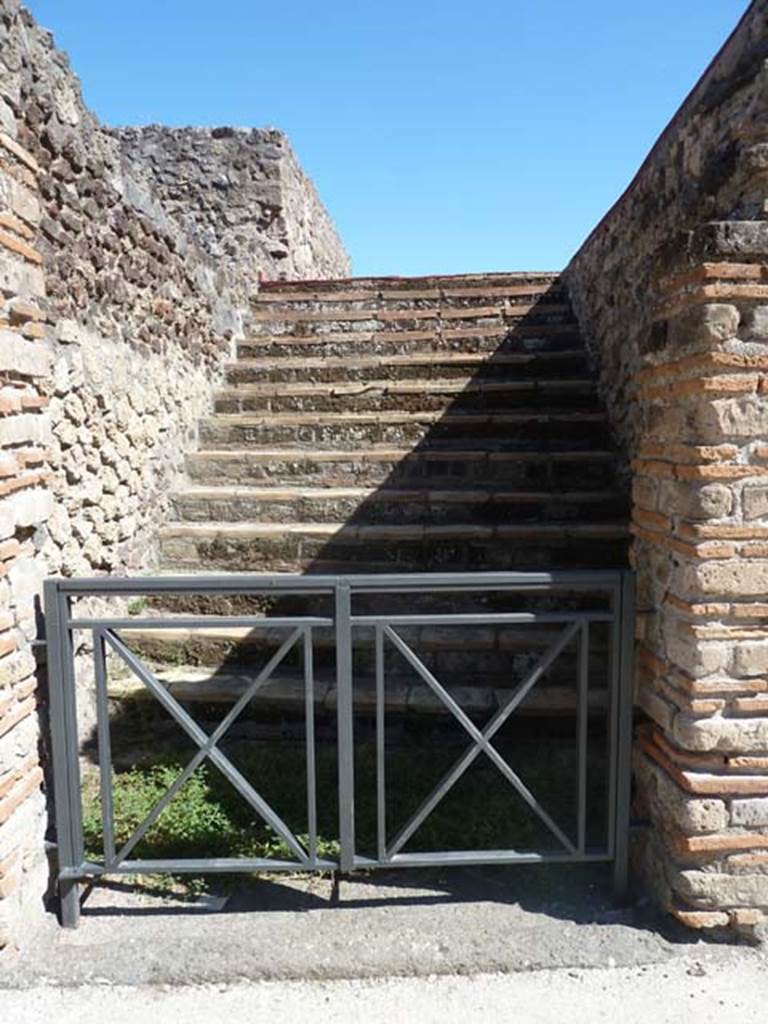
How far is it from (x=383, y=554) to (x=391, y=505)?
16.8 inches

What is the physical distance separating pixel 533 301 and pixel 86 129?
4.15 m

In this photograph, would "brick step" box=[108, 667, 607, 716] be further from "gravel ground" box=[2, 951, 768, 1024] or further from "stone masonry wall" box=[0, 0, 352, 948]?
"gravel ground" box=[2, 951, 768, 1024]

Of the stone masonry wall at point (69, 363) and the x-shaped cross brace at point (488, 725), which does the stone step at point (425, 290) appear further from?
the x-shaped cross brace at point (488, 725)

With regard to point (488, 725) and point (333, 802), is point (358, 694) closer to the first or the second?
point (333, 802)

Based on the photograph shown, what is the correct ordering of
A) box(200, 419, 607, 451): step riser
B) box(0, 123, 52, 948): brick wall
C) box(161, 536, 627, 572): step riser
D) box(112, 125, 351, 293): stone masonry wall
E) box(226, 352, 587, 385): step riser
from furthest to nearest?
1. box(112, 125, 351, 293): stone masonry wall
2. box(226, 352, 587, 385): step riser
3. box(200, 419, 607, 451): step riser
4. box(161, 536, 627, 572): step riser
5. box(0, 123, 52, 948): brick wall

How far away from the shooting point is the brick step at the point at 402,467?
4.74 meters

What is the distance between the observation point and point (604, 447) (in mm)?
4891

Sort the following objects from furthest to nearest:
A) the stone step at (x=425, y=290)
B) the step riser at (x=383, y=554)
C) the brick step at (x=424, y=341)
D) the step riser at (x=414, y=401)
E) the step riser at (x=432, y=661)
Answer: the stone step at (x=425, y=290), the brick step at (x=424, y=341), the step riser at (x=414, y=401), the step riser at (x=383, y=554), the step riser at (x=432, y=661)

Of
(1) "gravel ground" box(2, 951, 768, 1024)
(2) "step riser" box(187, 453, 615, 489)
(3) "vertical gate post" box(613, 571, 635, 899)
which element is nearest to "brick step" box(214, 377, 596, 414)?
(2) "step riser" box(187, 453, 615, 489)

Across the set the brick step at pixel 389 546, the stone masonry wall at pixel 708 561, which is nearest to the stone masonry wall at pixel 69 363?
the brick step at pixel 389 546

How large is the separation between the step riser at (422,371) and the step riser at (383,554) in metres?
1.91

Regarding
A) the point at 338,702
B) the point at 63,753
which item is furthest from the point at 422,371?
the point at 63,753

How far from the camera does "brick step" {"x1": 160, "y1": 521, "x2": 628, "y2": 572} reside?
4.23 metres

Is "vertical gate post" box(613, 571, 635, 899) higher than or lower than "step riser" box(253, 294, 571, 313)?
lower
